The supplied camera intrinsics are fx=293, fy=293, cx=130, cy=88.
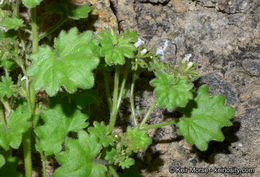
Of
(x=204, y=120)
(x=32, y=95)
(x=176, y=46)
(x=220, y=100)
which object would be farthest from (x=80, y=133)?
(x=176, y=46)

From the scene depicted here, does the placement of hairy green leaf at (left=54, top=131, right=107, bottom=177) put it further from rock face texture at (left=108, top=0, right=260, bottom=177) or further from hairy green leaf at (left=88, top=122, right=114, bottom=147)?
rock face texture at (left=108, top=0, right=260, bottom=177)

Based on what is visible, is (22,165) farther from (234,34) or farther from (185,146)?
(234,34)

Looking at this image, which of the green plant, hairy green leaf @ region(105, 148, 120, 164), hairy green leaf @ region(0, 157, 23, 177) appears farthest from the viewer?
hairy green leaf @ region(0, 157, 23, 177)

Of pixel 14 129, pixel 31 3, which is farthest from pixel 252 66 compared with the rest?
pixel 14 129

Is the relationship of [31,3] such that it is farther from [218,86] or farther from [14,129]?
[218,86]

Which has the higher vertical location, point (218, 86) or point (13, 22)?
point (13, 22)

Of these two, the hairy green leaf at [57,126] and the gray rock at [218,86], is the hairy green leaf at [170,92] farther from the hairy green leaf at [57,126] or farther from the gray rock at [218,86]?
the gray rock at [218,86]

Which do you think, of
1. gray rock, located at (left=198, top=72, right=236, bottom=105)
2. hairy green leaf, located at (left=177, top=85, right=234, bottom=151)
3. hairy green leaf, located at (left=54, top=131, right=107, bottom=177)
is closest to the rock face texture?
gray rock, located at (left=198, top=72, right=236, bottom=105)
